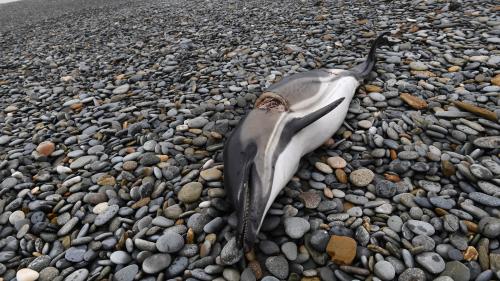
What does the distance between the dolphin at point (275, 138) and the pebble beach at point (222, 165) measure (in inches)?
10.2

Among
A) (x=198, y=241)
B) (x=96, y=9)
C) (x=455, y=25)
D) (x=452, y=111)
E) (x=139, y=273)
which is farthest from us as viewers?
(x=96, y=9)

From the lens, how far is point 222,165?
4.20 metres

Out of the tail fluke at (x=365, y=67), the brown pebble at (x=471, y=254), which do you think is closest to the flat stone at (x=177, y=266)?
the brown pebble at (x=471, y=254)

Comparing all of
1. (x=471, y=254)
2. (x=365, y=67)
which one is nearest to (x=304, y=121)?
(x=471, y=254)

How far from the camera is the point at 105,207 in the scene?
12.7 feet

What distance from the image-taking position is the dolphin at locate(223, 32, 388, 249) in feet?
10.3

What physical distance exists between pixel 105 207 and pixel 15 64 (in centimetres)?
748

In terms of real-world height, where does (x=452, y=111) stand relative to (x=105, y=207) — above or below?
below

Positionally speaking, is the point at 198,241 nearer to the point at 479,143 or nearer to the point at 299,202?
the point at 299,202

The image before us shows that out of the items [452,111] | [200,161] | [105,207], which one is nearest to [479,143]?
[452,111]

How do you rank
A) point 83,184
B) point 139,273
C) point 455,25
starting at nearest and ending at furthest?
Answer: 1. point 139,273
2. point 83,184
3. point 455,25

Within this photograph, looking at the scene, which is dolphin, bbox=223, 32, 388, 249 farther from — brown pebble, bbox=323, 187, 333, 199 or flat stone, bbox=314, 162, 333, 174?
brown pebble, bbox=323, 187, 333, 199

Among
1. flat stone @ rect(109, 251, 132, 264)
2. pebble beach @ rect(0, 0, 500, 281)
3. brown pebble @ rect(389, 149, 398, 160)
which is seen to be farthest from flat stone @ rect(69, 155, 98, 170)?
brown pebble @ rect(389, 149, 398, 160)

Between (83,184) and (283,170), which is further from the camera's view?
(83,184)
